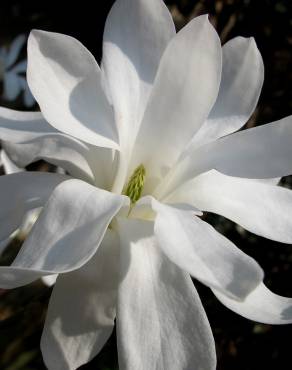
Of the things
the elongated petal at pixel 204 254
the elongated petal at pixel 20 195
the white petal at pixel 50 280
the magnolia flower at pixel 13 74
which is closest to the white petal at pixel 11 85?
the magnolia flower at pixel 13 74

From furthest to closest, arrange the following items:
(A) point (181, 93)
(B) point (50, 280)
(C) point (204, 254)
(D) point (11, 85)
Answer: (D) point (11, 85) < (B) point (50, 280) < (A) point (181, 93) < (C) point (204, 254)

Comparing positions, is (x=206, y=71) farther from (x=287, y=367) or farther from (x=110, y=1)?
(x=110, y=1)

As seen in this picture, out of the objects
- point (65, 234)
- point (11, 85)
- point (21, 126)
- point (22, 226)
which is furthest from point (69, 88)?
point (11, 85)

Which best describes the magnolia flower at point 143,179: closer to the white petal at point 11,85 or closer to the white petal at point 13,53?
Result: the white petal at point 11,85

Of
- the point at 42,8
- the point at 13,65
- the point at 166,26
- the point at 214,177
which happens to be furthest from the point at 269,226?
the point at 42,8

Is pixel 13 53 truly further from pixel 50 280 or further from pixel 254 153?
Result: pixel 254 153

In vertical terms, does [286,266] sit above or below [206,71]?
below
